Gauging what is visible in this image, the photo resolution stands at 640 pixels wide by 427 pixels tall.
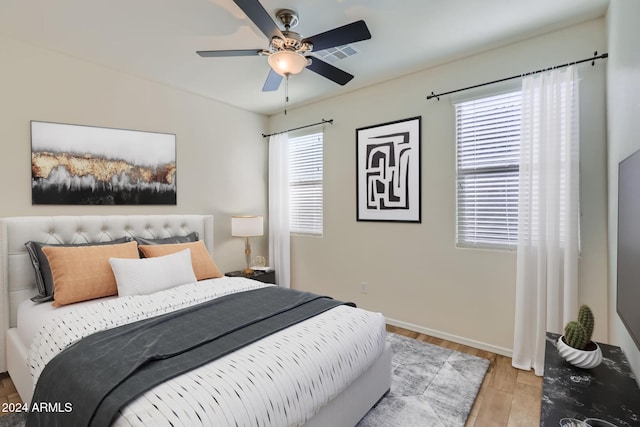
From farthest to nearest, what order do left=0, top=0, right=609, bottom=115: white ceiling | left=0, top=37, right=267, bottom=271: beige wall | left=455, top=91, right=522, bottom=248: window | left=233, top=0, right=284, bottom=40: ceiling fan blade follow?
left=455, top=91, right=522, bottom=248: window < left=0, top=37, right=267, bottom=271: beige wall < left=0, top=0, right=609, bottom=115: white ceiling < left=233, top=0, right=284, bottom=40: ceiling fan blade

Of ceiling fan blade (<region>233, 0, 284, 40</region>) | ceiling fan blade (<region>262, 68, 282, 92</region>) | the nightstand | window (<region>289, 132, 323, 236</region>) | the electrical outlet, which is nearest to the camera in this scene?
ceiling fan blade (<region>233, 0, 284, 40</region>)

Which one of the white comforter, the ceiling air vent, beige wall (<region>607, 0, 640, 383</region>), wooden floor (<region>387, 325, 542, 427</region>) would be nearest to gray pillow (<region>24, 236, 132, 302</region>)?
the white comforter

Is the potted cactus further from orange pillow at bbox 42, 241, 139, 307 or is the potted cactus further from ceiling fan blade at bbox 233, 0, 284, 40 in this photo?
orange pillow at bbox 42, 241, 139, 307

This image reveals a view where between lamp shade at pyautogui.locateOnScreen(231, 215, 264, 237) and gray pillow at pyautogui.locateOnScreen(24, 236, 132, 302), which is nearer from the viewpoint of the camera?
gray pillow at pyautogui.locateOnScreen(24, 236, 132, 302)

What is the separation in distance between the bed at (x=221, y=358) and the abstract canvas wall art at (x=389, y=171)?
1.51 m

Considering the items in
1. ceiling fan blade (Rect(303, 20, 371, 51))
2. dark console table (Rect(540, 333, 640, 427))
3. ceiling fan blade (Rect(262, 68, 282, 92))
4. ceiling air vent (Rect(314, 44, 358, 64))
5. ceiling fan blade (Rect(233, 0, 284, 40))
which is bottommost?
dark console table (Rect(540, 333, 640, 427))

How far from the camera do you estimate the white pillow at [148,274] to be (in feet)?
7.67

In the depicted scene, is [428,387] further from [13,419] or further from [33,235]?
[33,235]

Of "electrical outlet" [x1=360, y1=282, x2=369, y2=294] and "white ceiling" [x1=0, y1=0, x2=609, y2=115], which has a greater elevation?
"white ceiling" [x1=0, y1=0, x2=609, y2=115]

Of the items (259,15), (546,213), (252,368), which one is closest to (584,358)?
(546,213)

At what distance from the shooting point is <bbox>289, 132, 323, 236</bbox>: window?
13.5ft

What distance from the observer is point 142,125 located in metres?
3.29

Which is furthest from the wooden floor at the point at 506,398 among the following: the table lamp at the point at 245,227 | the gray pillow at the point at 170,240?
the gray pillow at the point at 170,240

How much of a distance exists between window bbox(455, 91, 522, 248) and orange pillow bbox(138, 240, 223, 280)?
95.2 inches
